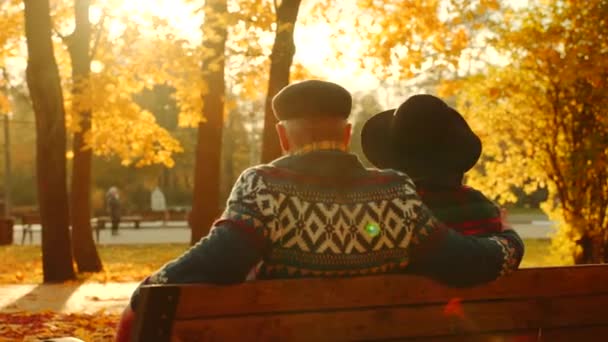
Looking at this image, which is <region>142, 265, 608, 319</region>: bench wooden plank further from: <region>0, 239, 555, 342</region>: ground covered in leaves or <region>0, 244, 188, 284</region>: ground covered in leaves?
<region>0, 244, 188, 284</region>: ground covered in leaves

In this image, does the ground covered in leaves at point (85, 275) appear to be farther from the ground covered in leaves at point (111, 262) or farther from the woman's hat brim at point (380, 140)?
the woman's hat brim at point (380, 140)

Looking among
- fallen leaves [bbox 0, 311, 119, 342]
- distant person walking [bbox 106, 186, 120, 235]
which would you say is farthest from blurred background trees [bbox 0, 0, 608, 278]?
distant person walking [bbox 106, 186, 120, 235]

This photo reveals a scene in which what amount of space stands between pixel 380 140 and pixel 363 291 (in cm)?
98

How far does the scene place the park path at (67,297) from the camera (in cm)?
1184

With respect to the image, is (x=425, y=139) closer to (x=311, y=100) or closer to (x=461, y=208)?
(x=461, y=208)

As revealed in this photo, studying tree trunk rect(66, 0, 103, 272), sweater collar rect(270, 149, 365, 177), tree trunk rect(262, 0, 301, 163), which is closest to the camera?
sweater collar rect(270, 149, 365, 177)

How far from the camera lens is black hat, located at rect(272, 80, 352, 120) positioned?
132 inches

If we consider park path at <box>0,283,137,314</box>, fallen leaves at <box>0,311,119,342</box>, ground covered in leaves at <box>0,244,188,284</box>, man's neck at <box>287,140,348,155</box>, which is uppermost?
man's neck at <box>287,140,348,155</box>

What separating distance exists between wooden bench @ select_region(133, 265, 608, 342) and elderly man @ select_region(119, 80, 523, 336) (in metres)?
0.09

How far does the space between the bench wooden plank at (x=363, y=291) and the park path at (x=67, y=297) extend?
8492mm

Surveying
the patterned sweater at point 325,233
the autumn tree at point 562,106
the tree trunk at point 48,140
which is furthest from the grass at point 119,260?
the patterned sweater at point 325,233

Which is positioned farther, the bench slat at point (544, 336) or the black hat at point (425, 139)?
the black hat at point (425, 139)

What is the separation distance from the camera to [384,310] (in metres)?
3.10

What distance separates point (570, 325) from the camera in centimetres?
346
